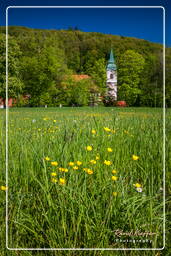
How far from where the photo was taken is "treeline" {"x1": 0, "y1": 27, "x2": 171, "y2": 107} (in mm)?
2520

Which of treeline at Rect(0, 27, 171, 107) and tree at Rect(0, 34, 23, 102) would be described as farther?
tree at Rect(0, 34, 23, 102)

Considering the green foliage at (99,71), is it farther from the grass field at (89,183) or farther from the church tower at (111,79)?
the grass field at (89,183)

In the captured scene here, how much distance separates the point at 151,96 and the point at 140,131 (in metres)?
0.38

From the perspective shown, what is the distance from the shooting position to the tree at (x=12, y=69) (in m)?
2.64

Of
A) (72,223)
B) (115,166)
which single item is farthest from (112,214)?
(115,166)

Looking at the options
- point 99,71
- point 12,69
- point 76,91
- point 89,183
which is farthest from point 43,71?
point 89,183

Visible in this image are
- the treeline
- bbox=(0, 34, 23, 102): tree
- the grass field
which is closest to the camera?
the grass field

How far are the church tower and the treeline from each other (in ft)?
0.14

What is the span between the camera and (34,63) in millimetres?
2881

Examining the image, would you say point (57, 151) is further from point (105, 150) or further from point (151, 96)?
point (151, 96)

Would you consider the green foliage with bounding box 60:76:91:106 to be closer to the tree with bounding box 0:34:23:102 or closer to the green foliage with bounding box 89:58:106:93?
the green foliage with bounding box 89:58:106:93

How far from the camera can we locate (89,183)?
6.98 feet

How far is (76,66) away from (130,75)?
1.67 ft

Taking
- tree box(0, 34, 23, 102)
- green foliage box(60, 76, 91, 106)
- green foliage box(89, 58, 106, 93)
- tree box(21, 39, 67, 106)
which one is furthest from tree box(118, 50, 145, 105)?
tree box(0, 34, 23, 102)
